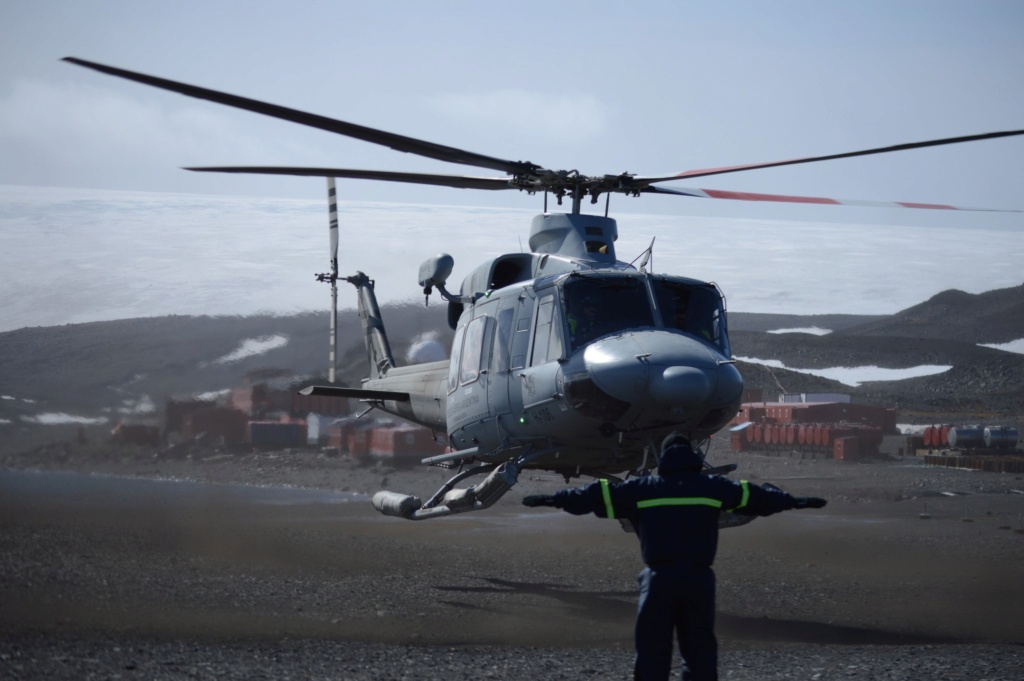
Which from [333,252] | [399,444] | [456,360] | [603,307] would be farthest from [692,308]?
[399,444]

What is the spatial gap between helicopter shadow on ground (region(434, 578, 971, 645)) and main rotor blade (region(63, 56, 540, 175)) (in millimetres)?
5545

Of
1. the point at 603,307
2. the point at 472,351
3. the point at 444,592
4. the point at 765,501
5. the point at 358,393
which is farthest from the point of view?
the point at 358,393

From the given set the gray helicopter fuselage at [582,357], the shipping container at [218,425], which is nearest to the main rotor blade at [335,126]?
the gray helicopter fuselage at [582,357]

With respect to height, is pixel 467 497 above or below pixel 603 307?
below

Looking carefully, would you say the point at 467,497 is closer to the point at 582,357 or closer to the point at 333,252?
the point at 582,357

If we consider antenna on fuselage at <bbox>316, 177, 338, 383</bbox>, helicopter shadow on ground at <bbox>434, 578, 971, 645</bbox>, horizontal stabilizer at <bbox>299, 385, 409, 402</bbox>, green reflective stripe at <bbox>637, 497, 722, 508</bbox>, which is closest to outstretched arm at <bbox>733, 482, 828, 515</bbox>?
green reflective stripe at <bbox>637, 497, 722, 508</bbox>

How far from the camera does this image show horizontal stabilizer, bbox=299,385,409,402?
1616cm

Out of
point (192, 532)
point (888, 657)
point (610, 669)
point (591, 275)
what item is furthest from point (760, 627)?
point (192, 532)

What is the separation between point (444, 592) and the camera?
48.6 ft

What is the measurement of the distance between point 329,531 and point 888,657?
531 inches

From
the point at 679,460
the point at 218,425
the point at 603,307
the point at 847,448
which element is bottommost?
the point at 847,448

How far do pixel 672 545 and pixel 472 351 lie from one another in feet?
24.3

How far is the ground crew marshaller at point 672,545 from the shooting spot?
22.5ft

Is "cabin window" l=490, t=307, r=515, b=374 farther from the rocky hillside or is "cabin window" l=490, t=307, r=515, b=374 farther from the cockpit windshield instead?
the rocky hillside
